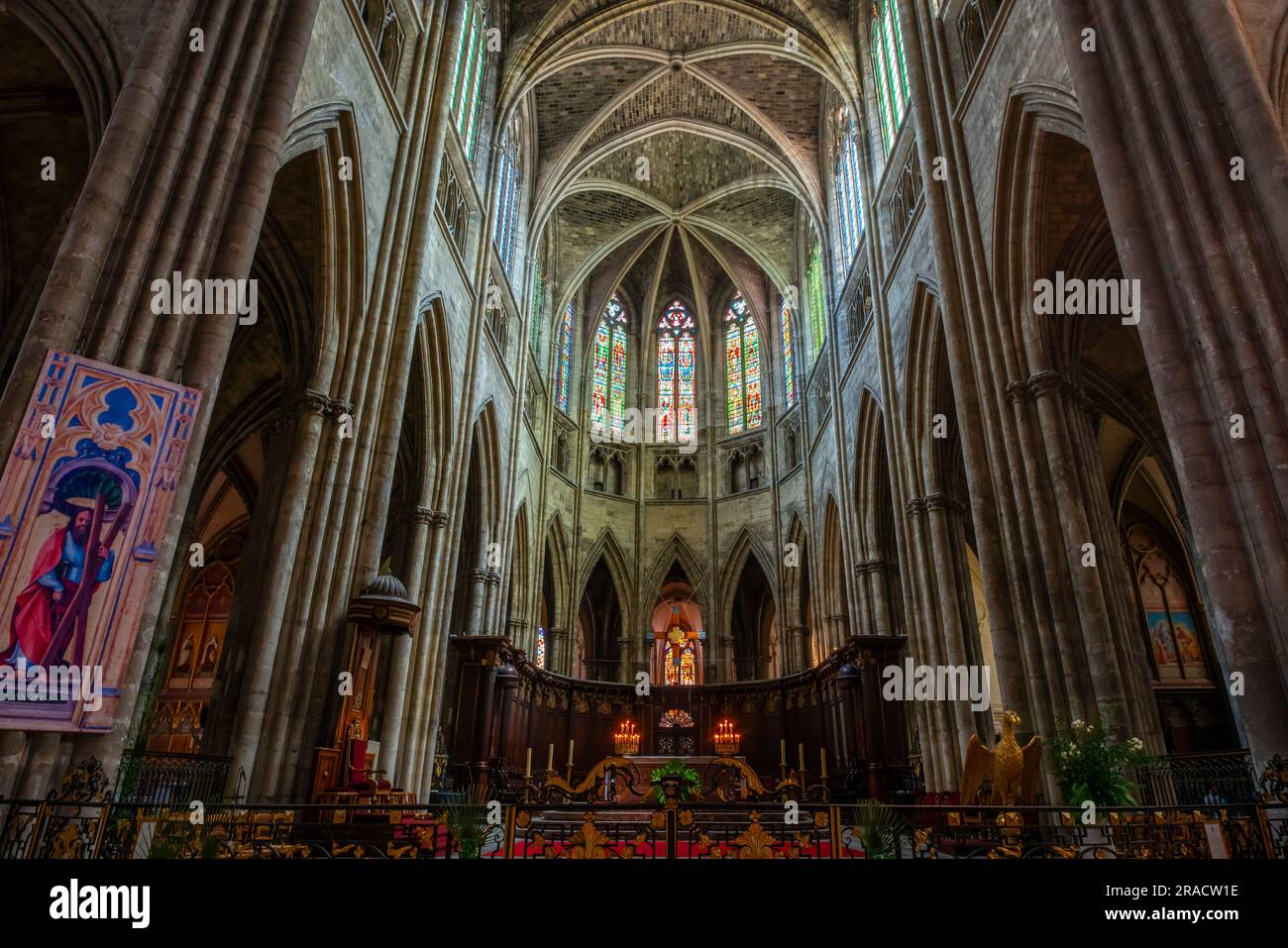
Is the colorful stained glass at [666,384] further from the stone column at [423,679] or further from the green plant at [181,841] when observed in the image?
the green plant at [181,841]

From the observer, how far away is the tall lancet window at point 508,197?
22.5 metres

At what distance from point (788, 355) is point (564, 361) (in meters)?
8.38

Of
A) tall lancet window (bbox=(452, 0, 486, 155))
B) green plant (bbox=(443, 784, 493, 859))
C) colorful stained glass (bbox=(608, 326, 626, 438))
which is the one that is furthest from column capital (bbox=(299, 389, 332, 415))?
colorful stained glass (bbox=(608, 326, 626, 438))

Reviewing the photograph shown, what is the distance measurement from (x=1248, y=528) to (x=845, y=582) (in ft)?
56.8

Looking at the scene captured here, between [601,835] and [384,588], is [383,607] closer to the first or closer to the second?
Answer: [384,588]

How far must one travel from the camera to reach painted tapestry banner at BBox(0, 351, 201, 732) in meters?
6.16

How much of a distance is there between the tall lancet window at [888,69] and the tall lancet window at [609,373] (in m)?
14.7

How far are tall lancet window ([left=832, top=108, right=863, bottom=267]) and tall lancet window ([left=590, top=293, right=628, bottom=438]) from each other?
11.2 m

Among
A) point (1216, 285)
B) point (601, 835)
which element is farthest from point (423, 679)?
point (1216, 285)

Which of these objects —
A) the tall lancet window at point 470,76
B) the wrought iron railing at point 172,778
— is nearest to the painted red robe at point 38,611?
the wrought iron railing at point 172,778

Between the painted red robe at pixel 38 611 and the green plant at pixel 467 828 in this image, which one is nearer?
the painted red robe at pixel 38 611

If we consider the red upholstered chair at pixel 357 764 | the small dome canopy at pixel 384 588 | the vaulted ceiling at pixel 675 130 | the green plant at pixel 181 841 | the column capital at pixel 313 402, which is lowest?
the green plant at pixel 181 841

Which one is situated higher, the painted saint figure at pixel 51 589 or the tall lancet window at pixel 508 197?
Answer: the tall lancet window at pixel 508 197

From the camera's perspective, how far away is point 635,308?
33.3m
